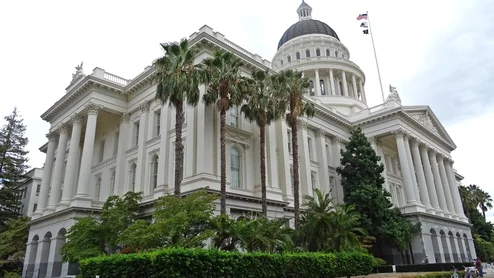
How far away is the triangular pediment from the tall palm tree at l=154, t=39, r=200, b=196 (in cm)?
3021

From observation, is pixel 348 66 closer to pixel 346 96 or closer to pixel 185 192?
pixel 346 96

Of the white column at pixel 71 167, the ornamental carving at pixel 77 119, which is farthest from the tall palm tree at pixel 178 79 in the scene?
the ornamental carving at pixel 77 119

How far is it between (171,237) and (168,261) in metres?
4.63

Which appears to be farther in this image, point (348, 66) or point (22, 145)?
point (348, 66)

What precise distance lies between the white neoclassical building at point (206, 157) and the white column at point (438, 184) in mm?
125

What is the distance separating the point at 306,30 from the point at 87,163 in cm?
4716

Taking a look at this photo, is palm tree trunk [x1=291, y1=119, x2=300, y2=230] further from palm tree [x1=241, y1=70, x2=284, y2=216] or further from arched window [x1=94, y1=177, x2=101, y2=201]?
arched window [x1=94, y1=177, x2=101, y2=201]

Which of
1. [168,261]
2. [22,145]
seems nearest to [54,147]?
[22,145]

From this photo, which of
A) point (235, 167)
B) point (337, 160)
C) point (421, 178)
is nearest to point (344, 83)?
point (337, 160)

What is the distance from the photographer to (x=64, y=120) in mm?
36531

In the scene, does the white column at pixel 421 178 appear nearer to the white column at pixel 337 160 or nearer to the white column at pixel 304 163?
the white column at pixel 337 160

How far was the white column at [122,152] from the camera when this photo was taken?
106ft

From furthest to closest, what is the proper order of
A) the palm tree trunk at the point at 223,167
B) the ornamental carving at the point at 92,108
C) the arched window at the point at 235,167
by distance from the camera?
the ornamental carving at the point at 92,108
the arched window at the point at 235,167
the palm tree trunk at the point at 223,167

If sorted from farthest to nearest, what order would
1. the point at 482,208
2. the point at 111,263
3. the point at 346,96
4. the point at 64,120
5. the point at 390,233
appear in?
the point at 482,208 → the point at 346,96 → the point at 64,120 → the point at 390,233 → the point at 111,263
